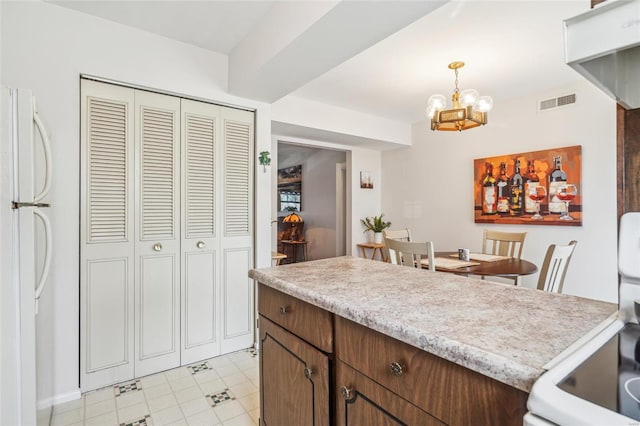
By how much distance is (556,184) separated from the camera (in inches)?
137

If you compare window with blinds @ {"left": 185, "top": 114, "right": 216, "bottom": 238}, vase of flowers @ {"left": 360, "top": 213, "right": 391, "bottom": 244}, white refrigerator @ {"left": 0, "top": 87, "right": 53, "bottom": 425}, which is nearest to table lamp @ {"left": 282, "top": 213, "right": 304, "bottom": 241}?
vase of flowers @ {"left": 360, "top": 213, "right": 391, "bottom": 244}

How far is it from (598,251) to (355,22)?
332 centimetres

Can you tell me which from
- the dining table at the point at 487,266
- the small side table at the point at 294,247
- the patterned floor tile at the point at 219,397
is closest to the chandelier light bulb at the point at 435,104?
the dining table at the point at 487,266

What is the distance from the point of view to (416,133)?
500 cm

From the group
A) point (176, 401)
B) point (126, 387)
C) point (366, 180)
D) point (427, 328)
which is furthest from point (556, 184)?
point (126, 387)

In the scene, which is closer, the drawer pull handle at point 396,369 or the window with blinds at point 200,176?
the drawer pull handle at point 396,369

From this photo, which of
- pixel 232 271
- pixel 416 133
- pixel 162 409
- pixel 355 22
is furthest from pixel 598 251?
pixel 162 409

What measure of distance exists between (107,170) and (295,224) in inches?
206

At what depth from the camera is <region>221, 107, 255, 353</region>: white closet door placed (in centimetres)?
277

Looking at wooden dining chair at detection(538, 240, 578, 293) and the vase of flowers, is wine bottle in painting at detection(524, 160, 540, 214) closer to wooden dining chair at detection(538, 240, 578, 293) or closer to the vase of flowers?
wooden dining chair at detection(538, 240, 578, 293)

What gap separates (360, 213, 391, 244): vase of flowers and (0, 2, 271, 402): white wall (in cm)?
384

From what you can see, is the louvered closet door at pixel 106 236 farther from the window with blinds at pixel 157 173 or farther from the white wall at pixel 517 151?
the white wall at pixel 517 151

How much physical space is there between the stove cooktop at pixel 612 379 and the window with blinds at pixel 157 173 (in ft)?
8.28

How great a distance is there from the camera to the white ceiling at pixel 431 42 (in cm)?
213
